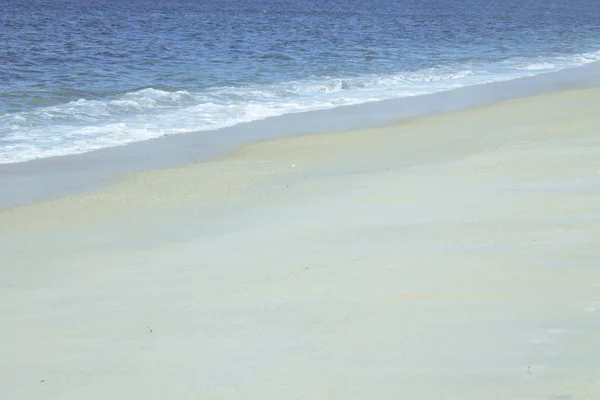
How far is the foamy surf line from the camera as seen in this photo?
10.9 metres

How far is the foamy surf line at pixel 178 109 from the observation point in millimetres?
10852

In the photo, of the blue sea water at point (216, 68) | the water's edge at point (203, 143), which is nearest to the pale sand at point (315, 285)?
the water's edge at point (203, 143)

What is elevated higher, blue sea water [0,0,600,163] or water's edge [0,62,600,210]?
water's edge [0,62,600,210]

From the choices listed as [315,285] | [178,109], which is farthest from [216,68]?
[315,285]

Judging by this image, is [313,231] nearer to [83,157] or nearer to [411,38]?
[83,157]

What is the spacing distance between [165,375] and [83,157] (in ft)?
20.7

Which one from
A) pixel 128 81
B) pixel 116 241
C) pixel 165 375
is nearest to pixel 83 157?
pixel 116 241

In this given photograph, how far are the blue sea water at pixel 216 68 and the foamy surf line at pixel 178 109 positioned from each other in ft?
0.08

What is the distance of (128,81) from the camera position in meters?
18.2

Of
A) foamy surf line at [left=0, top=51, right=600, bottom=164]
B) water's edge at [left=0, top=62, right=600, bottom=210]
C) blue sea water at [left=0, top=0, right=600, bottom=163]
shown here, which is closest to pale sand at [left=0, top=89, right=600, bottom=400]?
water's edge at [left=0, top=62, right=600, bottom=210]

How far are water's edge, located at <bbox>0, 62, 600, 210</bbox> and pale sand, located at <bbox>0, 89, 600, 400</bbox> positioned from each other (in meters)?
0.48

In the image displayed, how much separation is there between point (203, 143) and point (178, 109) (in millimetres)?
3329

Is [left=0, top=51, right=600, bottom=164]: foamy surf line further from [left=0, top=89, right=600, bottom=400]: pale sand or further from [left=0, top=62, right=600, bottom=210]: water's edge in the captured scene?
[left=0, top=89, right=600, bottom=400]: pale sand

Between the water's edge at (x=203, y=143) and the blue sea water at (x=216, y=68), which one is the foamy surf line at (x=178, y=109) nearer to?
the blue sea water at (x=216, y=68)
